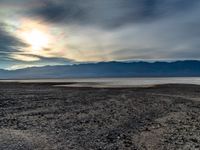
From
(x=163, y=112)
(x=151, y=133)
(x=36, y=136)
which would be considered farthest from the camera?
(x=163, y=112)

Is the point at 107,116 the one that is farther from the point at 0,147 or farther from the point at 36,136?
the point at 0,147

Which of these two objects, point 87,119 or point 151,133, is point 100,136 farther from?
point 87,119

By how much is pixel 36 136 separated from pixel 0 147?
2.16 m

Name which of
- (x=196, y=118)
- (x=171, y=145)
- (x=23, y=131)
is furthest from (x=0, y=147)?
(x=196, y=118)

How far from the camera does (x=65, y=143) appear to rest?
10953 millimetres

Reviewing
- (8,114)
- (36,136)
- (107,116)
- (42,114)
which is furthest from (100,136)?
(8,114)

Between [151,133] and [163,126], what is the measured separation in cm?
197

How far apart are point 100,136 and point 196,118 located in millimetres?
8090

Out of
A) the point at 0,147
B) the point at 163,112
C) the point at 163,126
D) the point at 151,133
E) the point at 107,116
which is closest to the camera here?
the point at 0,147

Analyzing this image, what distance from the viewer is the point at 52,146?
10.5 meters

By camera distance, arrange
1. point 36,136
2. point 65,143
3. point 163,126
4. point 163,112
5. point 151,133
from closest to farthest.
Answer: point 65,143 < point 36,136 < point 151,133 < point 163,126 < point 163,112

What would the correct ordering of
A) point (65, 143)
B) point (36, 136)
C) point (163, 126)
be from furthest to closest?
point (163, 126)
point (36, 136)
point (65, 143)

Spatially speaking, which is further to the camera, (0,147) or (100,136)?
(100,136)

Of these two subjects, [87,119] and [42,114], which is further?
[42,114]
